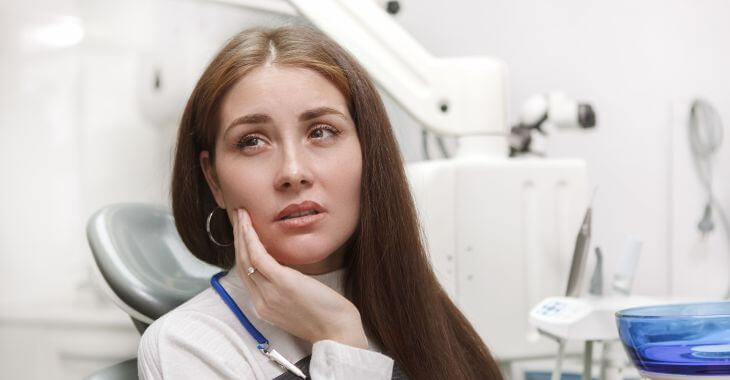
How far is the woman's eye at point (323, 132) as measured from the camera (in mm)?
856

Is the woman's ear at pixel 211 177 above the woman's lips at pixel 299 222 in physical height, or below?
above

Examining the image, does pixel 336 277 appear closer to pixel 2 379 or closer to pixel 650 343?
pixel 650 343

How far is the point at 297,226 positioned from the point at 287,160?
73mm

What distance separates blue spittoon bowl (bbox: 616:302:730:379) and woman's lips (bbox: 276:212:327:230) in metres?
0.34

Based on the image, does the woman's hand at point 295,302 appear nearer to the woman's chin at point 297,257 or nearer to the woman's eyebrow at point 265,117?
the woman's chin at point 297,257

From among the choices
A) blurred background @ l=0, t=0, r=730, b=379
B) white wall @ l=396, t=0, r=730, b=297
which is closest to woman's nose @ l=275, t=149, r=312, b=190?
blurred background @ l=0, t=0, r=730, b=379

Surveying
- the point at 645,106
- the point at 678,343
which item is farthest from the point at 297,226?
the point at 645,106

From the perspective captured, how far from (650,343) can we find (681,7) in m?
1.50

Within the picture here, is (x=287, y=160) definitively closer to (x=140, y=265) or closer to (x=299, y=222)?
(x=299, y=222)

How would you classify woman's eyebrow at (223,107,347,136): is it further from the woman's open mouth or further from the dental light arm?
the dental light arm

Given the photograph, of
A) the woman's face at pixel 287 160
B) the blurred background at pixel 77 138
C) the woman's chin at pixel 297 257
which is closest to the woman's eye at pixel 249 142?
the woman's face at pixel 287 160

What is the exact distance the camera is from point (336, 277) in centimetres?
94

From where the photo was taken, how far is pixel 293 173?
81 centimetres

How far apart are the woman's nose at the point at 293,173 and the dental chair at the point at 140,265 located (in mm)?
264
